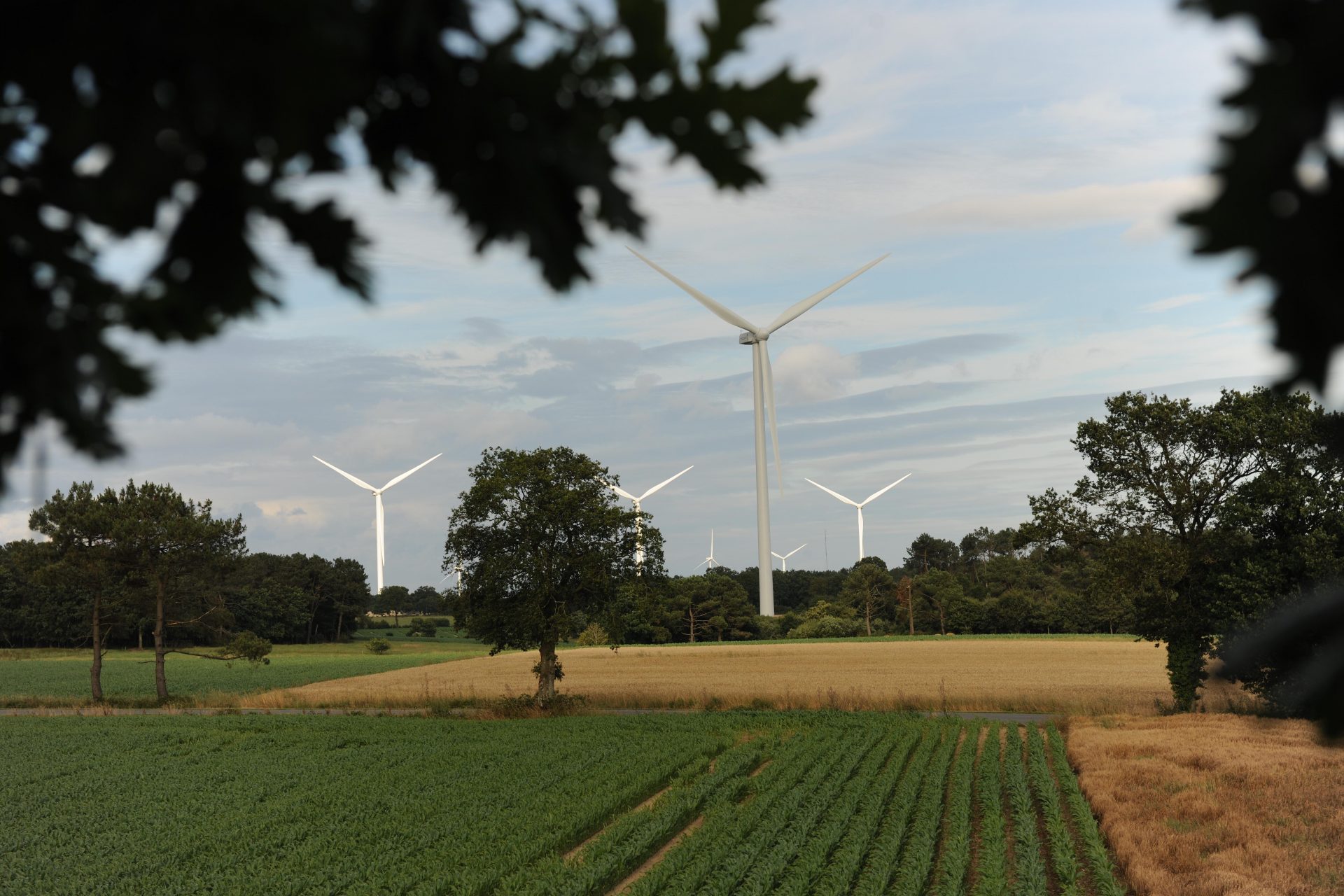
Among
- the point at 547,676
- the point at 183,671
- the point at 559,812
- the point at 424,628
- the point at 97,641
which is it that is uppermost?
the point at 97,641

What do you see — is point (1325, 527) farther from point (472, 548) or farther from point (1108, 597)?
point (472, 548)

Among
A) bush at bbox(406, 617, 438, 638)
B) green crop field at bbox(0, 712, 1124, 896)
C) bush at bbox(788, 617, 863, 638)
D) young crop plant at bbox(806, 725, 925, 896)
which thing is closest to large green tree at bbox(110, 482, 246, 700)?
green crop field at bbox(0, 712, 1124, 896)

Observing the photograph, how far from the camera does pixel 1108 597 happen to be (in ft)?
113

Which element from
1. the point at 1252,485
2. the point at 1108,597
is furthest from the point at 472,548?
the point at 1252,485

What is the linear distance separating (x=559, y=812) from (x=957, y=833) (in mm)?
8237

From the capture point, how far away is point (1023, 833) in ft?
61.0

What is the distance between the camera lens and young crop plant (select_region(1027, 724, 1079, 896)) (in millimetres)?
16094

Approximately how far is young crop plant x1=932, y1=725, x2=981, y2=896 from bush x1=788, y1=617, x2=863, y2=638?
68547 mm

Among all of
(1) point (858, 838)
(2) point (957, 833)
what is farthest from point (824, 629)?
(1) point (858, 838)

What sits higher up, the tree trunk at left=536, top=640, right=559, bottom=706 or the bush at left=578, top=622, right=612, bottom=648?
the tree trunk at left=536, top=640, right=559, bottom=706

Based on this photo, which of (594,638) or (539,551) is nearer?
(539,551)

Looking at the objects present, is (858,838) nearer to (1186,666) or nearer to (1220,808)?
(1220,808)

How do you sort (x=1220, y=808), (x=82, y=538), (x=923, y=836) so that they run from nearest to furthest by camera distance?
(x=923, y=836) < (x=1220, y=808) < (x=82, y=538)

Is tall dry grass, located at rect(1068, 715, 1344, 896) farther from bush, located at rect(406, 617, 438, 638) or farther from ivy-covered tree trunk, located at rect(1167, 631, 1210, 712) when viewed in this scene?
bush, located at rect(406, 617, 438, 638)
